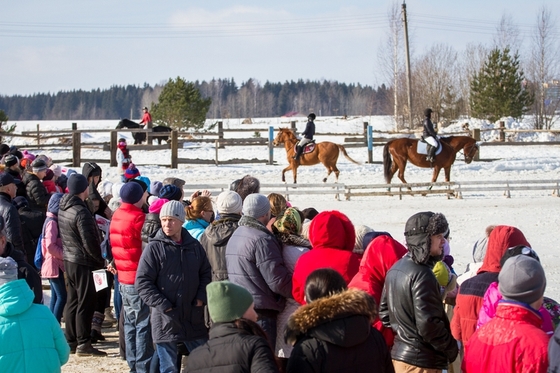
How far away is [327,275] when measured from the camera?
12.4 ft

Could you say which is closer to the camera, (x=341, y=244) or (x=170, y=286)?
(x=341, y=244)

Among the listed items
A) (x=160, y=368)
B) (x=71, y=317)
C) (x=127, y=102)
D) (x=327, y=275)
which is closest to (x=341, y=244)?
(x=327, y=275)

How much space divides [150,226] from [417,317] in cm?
286

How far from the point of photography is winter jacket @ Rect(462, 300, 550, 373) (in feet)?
11.3

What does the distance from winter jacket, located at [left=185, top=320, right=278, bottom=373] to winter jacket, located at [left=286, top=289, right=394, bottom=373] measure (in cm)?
16

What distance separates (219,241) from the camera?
612cm

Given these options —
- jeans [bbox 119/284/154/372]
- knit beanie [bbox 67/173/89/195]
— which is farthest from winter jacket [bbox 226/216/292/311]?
knit beanie [bbox 67/173/89/195]

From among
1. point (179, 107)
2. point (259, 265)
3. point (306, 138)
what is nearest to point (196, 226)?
point (259, 265)

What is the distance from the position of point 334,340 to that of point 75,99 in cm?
16850

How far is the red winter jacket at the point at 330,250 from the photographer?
5.00 m

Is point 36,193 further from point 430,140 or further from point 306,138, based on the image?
point 306,138

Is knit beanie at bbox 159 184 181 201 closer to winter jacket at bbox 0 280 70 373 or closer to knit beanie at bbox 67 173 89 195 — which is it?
knit beanie at bbox 67 173 89 195

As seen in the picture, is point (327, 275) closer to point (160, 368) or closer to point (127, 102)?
point (160, 368)

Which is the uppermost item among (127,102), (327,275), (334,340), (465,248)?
(127,102)
